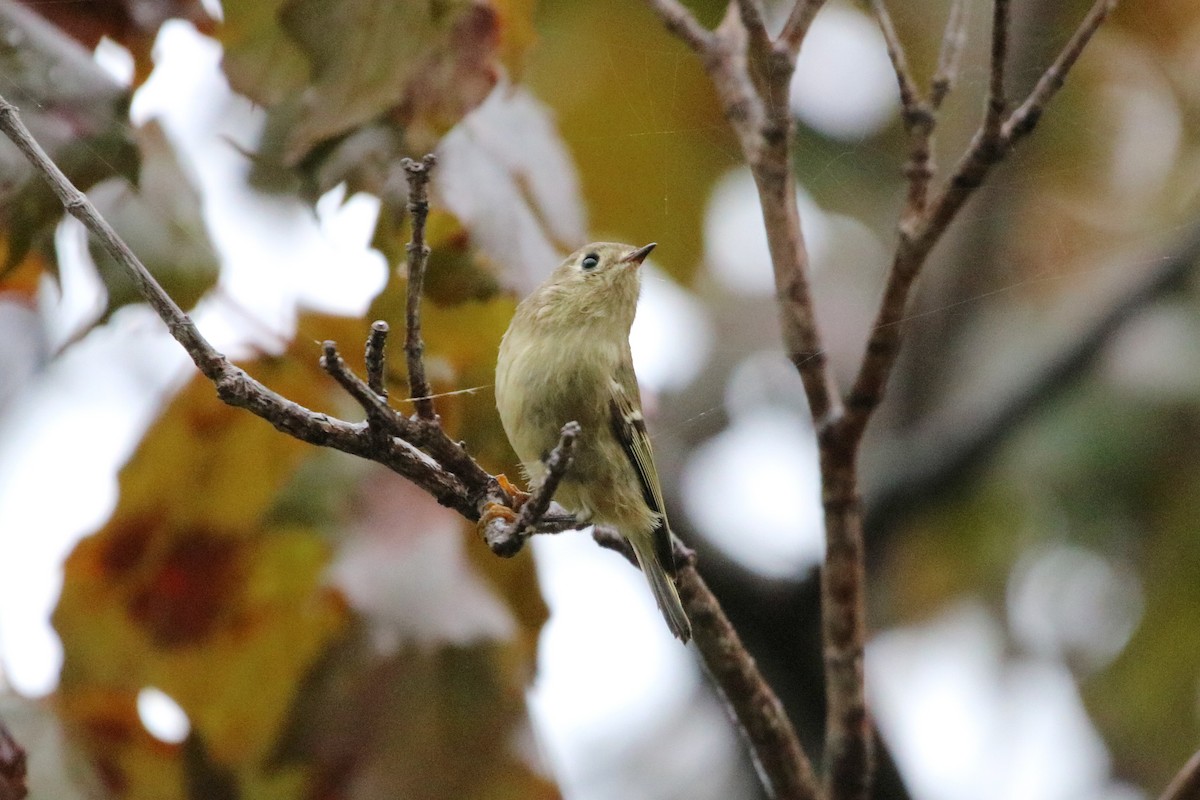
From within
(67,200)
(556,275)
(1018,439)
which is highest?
(67,200)

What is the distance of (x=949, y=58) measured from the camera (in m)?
2.24

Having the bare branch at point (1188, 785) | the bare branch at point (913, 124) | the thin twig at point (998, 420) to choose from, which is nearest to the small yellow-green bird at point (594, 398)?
the bare branch at point (913, 124)

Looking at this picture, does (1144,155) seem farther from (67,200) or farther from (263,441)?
(67,200)

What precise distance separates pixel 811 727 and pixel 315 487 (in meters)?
2.03

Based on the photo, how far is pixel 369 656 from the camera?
269 cm

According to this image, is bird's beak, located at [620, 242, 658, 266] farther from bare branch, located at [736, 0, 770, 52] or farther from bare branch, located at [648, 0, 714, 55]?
bare branch, located at [736, 0, 770, 52]

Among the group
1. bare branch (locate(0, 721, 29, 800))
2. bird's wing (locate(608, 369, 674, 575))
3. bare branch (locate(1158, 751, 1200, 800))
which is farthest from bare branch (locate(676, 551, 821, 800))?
bare branch (locate(0, 721, 29, 800))

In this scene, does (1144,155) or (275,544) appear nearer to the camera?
(275,544)

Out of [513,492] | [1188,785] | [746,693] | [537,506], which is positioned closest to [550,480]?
[537,506]

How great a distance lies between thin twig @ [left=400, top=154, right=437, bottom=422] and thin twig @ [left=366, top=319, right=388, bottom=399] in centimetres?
4

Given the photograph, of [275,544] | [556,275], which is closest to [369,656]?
[275,544]

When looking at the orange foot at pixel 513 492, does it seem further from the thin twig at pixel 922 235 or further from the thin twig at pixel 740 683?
the thin twig at pixel 922 235

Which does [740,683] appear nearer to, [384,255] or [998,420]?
[384,255]

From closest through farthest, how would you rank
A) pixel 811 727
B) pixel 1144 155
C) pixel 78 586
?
1. pixel 78 586
2. pixel 1144 155
3. pixel 811 727
